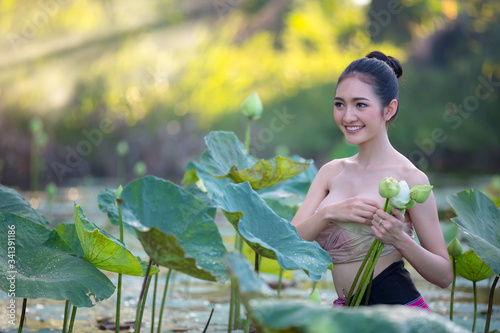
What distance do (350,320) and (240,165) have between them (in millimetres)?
752

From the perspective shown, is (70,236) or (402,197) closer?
(402,197)

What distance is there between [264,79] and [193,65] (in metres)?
4.10

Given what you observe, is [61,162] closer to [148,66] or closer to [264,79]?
[148,66]

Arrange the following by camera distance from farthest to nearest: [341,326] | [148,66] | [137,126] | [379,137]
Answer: [148,66] < [137,126] < [379,137] < [341,326]

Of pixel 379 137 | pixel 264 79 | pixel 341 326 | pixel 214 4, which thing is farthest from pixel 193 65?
pixel 341 326

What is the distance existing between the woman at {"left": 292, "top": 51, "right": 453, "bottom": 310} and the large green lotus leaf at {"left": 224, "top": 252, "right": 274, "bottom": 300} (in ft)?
1.15

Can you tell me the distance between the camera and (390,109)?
1.01 m

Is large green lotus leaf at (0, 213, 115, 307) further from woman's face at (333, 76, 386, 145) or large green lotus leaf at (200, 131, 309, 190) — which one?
woman's face at (333, 76, 386, 145)

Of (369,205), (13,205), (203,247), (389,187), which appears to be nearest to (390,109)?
(369,205)

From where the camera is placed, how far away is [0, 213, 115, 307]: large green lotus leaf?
2.77 feet

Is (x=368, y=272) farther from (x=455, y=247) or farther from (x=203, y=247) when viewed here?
(x=455, y=247)

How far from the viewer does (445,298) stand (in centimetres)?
177

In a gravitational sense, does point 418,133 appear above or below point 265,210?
above

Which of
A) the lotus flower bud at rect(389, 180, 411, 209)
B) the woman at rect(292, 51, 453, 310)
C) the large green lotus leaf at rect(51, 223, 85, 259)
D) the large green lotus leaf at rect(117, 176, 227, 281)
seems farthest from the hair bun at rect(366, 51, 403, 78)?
the large green lotus leaf at rect(51, 223, 85, 259)
